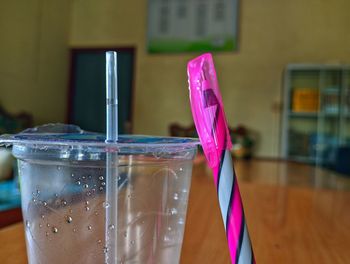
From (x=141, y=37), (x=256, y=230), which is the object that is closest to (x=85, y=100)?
(x=141, y=37)

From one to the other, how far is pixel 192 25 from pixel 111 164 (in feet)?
12.3

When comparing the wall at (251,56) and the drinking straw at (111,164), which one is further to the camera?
the wall at (251,56)

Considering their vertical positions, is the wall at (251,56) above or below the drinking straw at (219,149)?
above

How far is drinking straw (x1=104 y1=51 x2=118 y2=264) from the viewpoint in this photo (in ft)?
0.95

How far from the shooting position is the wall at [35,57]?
3.38 meters

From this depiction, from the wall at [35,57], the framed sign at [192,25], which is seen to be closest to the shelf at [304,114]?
the framed sign at [192,25]

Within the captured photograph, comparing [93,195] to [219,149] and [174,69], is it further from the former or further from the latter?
[174,69]

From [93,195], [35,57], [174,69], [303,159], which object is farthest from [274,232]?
[35,57]

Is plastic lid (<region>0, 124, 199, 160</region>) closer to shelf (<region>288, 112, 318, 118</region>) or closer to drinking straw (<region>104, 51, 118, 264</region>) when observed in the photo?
drinking straw (<region>104, 51, 118, 264</region>)

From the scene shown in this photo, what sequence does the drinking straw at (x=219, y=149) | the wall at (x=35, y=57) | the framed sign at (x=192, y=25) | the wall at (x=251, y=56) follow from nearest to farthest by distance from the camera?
1. the drinking straw at (x=219, y=149)
2. the wall at (x=35, y=57)
3. the wall at (x=251, y=56)
4. the framed sign at (x=192, y=25)

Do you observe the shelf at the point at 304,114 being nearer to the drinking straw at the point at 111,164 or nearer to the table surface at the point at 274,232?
the table surface at the point at 274,232

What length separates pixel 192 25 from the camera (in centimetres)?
384

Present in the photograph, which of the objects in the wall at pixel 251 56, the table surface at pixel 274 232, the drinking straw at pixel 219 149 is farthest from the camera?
the wall at pixel 251 56

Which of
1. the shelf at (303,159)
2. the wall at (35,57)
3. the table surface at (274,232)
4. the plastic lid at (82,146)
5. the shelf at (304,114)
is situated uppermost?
the wall at (35,57)
